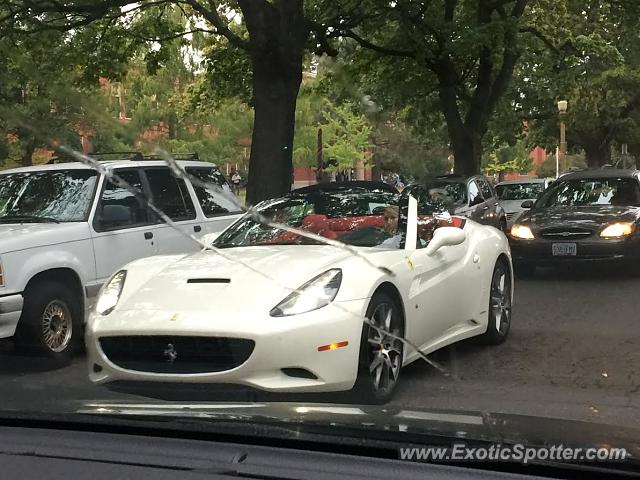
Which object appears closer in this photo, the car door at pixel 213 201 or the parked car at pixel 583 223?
the car door at pixel 213 201

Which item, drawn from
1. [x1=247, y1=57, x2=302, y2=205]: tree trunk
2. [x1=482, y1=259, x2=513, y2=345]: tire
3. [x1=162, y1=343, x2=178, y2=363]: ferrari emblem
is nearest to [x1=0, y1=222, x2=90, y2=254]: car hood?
[x1=162, y1=343, x2=178, y2=363]: ferrari emblem

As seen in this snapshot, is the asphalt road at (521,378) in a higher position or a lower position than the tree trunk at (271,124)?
lower

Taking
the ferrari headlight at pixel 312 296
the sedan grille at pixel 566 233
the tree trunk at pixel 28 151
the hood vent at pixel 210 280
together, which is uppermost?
the tree trunk at pixel 28 151

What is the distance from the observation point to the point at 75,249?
6758 mm

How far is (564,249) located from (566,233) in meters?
0.24

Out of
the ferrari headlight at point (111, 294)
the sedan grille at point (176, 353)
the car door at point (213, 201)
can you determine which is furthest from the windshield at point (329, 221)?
the car door at point (213, 201)

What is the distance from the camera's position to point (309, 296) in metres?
4.61

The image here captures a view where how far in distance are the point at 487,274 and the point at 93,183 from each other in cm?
379

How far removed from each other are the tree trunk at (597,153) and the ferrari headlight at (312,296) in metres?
38.1

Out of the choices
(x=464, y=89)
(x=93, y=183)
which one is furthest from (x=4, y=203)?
(x=464, y=89)

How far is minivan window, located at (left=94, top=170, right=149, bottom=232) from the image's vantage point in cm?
706

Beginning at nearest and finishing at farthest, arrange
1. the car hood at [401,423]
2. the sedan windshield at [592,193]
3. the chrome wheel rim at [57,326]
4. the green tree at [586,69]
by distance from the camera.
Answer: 1. the car hood at [401,423]
2. the chrome wheel rim at [57,326]
3. the sedan windshield at [592,193]
4. the green tree at [586,69]

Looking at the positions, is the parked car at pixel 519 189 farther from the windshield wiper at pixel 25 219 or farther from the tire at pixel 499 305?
the windshield wiper at pixel 25 219

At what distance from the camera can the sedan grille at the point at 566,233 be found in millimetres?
10234
